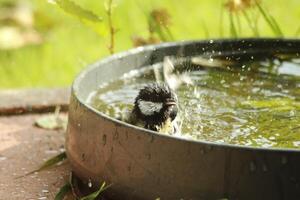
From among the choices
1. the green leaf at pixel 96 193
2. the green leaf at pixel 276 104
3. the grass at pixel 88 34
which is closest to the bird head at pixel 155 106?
the green leaf at pixel 96 193

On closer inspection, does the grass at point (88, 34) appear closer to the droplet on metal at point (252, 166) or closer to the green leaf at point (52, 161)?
the green leaf at point (52, 161)

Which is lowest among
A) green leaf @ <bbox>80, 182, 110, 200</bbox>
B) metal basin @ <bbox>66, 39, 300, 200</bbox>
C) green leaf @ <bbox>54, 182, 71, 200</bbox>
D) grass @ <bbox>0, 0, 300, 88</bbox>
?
green leaf @ <bbox>54, 182, 71, 200</bbox>

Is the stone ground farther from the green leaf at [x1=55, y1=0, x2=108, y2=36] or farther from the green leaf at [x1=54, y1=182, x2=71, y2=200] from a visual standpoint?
the green leaf at [x1=55, y1=0, x2=108, y2=36]

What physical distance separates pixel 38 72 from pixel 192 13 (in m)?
1.28

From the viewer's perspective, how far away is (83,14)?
269cm

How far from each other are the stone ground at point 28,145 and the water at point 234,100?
24 centimetres

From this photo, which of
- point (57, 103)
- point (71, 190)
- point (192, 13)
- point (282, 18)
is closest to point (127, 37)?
point (192, 13)

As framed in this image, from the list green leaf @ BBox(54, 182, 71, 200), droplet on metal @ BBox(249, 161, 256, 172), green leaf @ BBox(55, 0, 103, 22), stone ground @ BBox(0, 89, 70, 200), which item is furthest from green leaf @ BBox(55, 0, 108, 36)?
droplet on metal @ BBox(249, 161, 256, 172)

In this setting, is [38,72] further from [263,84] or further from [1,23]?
[263,84]

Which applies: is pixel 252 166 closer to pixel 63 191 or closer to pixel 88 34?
pixel 63 191

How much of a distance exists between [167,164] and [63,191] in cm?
45

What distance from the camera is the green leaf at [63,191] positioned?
2.18 metres

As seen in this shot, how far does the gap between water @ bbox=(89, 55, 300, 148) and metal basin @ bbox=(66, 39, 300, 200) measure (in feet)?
1.15

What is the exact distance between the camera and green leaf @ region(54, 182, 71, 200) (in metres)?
2.18
